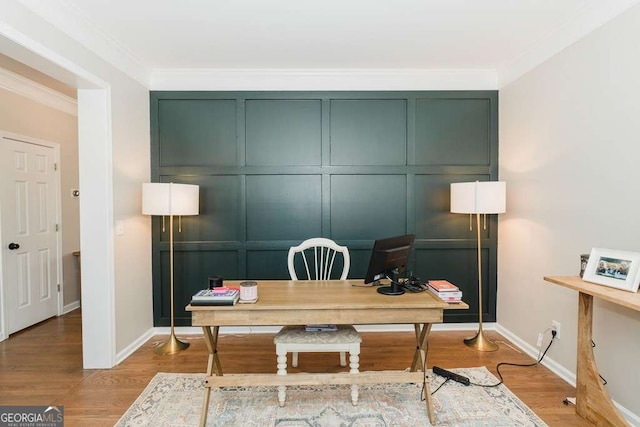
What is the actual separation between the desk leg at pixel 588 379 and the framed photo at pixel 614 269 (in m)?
0.15

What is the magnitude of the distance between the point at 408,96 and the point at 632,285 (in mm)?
2328

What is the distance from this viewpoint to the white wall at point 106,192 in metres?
2.31

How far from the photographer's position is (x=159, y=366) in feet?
8.54

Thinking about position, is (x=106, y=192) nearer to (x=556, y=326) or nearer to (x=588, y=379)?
(x=588, y=379)

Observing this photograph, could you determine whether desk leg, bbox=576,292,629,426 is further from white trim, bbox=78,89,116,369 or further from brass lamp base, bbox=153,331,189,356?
white trim, bbox=78,89,116,369

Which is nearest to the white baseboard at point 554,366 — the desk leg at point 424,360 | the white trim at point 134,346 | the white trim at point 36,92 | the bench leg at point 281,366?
the desk leg at point 424,360

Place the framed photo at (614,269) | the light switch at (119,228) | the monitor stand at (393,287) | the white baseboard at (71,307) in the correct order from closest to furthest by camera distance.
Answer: the framed photo at (614,269) → the monitor stand at (393,287) → the light switch at (119,228) → the white baseboard at (71,307)

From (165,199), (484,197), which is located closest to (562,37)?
(484,197)

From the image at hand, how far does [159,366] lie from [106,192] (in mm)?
1458

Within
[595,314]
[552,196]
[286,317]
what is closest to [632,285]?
[595,314]

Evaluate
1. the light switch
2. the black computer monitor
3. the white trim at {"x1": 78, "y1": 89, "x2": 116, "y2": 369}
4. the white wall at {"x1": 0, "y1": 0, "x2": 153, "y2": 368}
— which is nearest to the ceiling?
the white wall at {"x1": 0, "y1": 0, "x2": 153, "y2": 368}

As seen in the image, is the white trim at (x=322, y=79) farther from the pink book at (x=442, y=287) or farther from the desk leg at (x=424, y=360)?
the desk leg at (x=424, y=360)

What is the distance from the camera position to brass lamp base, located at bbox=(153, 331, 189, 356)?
9.31 feet

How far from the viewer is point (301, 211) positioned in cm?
326
